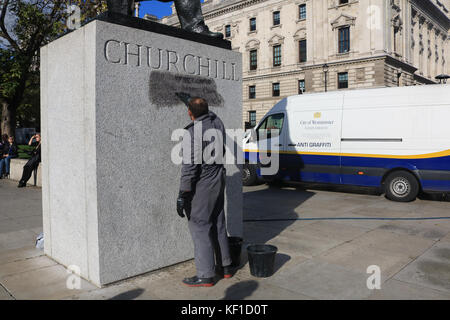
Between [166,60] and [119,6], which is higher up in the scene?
[119,6]

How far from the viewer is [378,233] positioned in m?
6.15

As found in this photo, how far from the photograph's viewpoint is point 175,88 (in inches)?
181

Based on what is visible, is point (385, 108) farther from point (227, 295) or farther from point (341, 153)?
point (227, 295)

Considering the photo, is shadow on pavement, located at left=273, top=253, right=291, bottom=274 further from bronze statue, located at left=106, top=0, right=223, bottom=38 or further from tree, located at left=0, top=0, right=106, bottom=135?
tree, located at left=0, top=0, right=106, bottom=135

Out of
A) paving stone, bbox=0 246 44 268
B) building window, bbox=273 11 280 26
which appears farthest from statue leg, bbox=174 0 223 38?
building window, bbox=273 11 280 26

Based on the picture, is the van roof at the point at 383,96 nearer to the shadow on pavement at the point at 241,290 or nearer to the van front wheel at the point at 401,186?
the van front wheel at the point at 401,186

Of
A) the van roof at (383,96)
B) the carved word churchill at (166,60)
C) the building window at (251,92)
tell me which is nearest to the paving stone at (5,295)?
the carved word churchill at (166,60)

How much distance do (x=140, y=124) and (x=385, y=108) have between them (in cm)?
733

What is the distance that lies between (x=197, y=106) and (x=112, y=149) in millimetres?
1008

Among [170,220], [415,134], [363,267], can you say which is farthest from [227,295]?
[415,134]

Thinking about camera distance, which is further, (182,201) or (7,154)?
(7,154)

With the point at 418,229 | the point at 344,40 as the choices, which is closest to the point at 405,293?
the point at 418,229

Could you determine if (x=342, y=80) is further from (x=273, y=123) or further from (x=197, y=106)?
(x=197, y=106)

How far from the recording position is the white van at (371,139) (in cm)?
900
